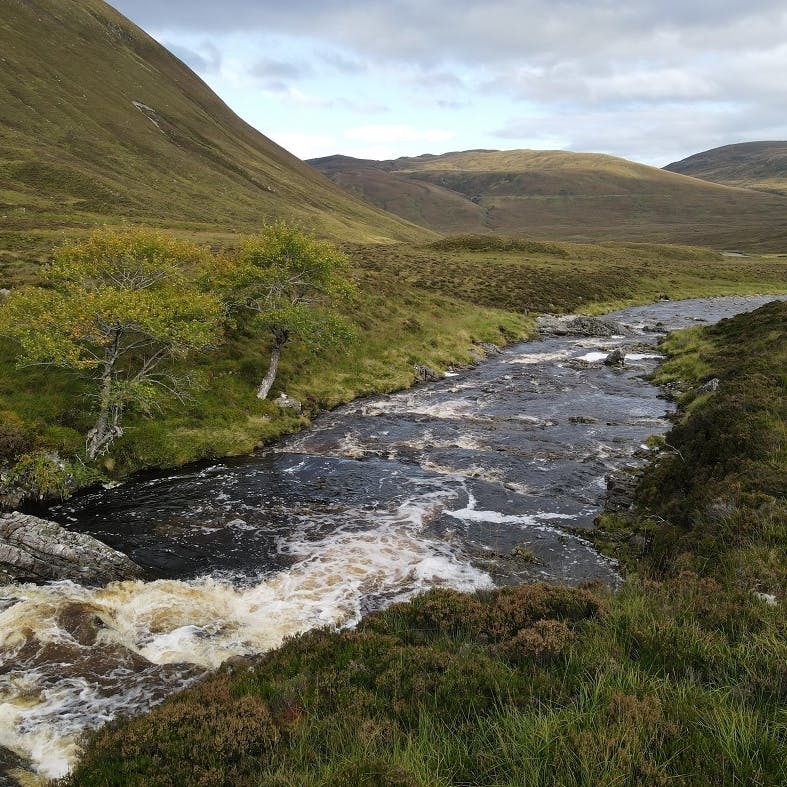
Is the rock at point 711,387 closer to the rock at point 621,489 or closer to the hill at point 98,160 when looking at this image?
the rock at point 621,489

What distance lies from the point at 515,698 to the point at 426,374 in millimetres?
36426

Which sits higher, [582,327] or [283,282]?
[283,282]

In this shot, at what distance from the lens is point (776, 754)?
6.04 metres

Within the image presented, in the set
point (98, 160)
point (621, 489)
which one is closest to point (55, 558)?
point (621, 489)

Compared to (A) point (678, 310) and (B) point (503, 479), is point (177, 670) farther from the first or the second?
(A) point (678, 310)

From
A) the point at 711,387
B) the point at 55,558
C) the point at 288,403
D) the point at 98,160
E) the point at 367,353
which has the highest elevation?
the point at 98,160

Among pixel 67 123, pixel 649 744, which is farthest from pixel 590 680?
pixel 67 123

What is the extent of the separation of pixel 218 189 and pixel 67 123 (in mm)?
44291

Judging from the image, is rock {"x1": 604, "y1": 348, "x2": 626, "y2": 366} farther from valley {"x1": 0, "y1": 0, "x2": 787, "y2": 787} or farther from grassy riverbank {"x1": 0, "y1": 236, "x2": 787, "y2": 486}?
grassy riverbank {"x1": 0, "y1": 236, "x2": 787, "y2": 486}

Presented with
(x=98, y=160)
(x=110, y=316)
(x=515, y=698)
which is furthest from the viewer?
(x=98, y=160)

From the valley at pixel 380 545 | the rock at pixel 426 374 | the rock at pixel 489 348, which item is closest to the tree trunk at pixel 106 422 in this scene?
the valley at pixel 380 545

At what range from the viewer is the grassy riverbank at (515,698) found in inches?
244

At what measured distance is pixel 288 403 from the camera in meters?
32.8

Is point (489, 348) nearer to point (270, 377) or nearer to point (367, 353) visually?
point (367, 353)
